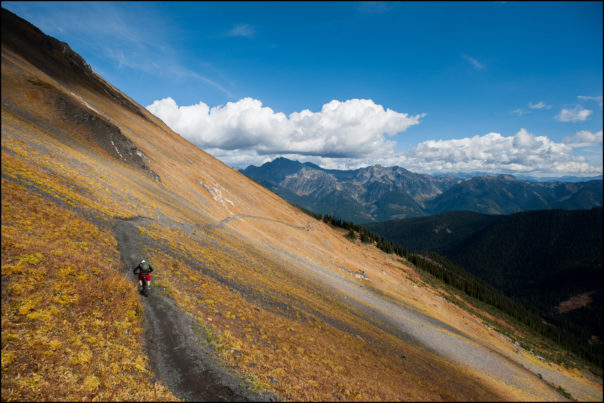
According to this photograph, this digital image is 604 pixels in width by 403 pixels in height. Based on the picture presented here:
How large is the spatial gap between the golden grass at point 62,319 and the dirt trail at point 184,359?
1.77 ft

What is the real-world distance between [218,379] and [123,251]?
44.1ft

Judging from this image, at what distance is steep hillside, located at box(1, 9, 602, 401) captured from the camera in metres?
9.48

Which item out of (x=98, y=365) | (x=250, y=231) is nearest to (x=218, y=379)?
(x=98, y=365)

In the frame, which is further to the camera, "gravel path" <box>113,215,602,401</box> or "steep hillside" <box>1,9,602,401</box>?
"gravel path" <box>113,215,602,401</box>

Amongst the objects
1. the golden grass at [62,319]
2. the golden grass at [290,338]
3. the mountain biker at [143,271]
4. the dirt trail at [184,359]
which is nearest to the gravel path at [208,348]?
the dirt trail at [184,359]

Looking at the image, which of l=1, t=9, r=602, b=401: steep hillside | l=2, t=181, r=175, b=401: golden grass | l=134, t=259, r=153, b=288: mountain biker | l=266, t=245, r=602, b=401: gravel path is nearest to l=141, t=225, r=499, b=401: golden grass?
l=1, t=9, r=602, b=401: steep hillside

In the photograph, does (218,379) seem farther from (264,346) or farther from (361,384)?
(361,384)

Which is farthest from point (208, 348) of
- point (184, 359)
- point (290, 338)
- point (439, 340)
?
point (439, 340)

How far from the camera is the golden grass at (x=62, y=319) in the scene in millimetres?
7977

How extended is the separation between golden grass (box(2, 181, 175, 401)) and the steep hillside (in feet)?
0.19

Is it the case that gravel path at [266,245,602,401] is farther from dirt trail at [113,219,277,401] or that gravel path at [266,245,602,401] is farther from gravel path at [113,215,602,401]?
dirt trail at [113,219,277,401]

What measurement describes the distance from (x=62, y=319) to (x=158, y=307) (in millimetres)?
4625

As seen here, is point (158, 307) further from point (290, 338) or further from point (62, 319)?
point (290, 338)

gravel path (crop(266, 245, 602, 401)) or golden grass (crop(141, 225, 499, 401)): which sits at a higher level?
golden grass (crop(141, 225, 499, 401))
